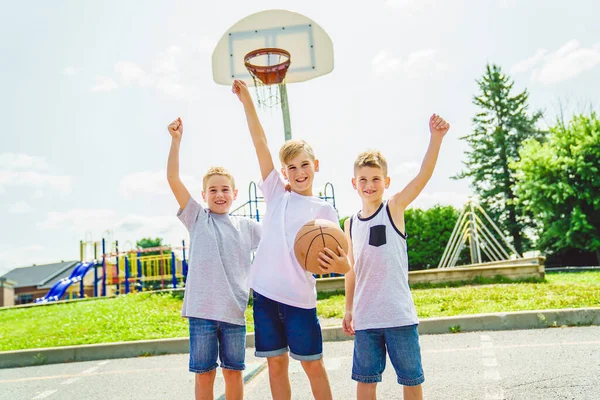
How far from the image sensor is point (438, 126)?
10.9 ft

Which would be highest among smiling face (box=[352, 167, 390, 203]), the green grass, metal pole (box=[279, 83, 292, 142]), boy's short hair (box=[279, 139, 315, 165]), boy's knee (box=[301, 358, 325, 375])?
metal pole (box=[279, 83, 292, 142])

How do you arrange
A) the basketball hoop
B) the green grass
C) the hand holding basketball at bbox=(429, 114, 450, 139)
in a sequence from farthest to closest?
the basketball hoop < the green grass < the hand holding basketball at bbox=(429, 114, 450, 139)

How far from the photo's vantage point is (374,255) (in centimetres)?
319

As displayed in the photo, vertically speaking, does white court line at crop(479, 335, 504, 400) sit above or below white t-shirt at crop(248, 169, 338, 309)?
below

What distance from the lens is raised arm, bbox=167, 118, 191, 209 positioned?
3668 mm

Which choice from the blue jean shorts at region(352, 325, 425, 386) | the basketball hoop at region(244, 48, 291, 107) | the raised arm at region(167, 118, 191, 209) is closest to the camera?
the blue jean shorts at region(352, 325, 425, 386)

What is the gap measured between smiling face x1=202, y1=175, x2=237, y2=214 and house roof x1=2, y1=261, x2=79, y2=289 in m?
55.0

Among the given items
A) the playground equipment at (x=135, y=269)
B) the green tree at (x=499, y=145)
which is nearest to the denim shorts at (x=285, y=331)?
the playground equipment at (x=135, y=269)

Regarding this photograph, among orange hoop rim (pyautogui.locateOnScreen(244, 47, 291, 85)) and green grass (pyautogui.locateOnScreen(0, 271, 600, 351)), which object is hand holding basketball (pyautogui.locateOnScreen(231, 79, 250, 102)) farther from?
orange hoop rim (pyautogui.locateOnScreen(244, 47, 291, 85))

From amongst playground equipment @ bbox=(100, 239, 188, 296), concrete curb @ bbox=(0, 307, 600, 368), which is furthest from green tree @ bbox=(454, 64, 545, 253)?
concrete curb @ bbox=(0, 307, 600, 368)

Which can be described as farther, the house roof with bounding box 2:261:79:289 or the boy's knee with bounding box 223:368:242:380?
the house roof with bounding box 2:261:79:289

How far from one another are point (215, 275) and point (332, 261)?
0.89m

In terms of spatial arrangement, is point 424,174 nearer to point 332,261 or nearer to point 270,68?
point 332,261

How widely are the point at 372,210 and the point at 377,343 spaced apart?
82 cm
